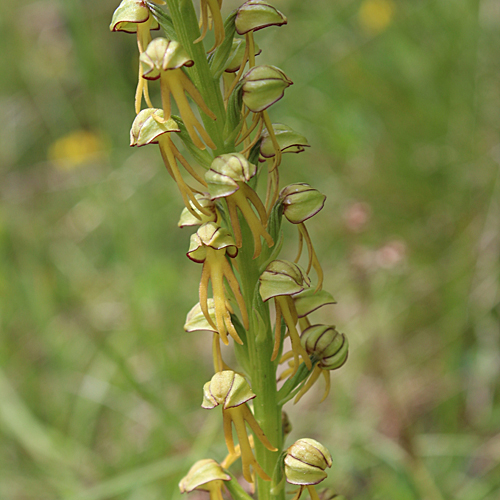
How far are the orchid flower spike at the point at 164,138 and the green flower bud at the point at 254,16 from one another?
0.21m

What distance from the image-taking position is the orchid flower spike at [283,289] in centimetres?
101

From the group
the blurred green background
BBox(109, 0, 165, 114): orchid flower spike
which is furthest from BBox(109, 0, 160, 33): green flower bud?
the blurred green background

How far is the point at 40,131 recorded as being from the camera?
4566 mm

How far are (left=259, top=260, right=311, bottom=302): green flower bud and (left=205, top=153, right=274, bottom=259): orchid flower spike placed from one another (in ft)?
0.14

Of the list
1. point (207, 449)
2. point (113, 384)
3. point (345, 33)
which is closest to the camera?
point (207, 449)

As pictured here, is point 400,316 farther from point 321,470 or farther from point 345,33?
point 345,33

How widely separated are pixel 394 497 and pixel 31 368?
1970mm

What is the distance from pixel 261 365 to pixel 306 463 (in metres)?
0.19

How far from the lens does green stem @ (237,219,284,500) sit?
3.43 feet

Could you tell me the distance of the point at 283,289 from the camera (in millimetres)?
1004

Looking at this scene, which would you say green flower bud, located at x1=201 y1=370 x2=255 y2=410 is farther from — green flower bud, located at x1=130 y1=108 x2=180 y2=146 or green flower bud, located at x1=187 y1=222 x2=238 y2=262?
green flower bud, located at x1=130 y1=108 x2=180 y2=146

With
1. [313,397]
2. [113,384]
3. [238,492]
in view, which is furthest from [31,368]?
[238,492]

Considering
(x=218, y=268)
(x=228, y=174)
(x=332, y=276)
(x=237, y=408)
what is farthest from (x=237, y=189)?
(x=332, y=276)

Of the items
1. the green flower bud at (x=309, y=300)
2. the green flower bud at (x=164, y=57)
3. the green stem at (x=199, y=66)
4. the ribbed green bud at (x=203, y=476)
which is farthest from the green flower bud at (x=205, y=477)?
the green flower bud at (x=164, y=57)
